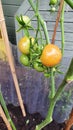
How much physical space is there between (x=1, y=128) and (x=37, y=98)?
0.60 feet

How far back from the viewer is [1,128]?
0.91 meters

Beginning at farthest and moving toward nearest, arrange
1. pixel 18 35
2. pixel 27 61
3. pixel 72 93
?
pixel 18 35 → pixel 72 93 → pixel 27 61

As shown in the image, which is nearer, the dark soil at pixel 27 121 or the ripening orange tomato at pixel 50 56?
the ripening orange tomato at pixel 50 56

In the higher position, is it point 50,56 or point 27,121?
point 50,56

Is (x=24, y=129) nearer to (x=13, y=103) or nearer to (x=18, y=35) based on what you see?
(x=13, y=103)

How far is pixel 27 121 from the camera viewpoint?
36.3 inches

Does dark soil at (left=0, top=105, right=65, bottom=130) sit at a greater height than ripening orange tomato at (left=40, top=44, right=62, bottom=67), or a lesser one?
lesser

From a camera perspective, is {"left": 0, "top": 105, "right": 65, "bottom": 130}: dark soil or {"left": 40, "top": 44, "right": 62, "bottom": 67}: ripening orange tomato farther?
{"left": 0, "top": 105, "right": 65, "bottom": 130}: dark soil

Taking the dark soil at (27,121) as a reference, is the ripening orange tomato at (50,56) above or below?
above

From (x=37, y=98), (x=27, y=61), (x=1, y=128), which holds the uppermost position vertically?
(x=27, y=61)

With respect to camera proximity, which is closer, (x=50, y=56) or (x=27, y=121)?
(x=50, y=56)

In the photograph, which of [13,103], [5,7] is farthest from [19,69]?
[5,7]

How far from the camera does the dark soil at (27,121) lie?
2.98ft

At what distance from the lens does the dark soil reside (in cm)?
91
